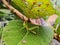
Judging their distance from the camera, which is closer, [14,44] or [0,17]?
[14,44]

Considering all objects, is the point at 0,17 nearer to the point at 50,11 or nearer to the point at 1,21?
the point at 1,21

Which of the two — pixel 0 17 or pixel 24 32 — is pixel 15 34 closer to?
pixel 24 32

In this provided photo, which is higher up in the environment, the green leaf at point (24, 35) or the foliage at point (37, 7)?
the foliage at point (37, 7)

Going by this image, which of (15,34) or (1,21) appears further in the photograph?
(1,21)

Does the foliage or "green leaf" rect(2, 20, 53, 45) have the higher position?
the foliage

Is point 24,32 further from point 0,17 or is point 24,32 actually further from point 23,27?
point 0,17

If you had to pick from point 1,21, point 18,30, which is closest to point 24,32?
point 18,30
